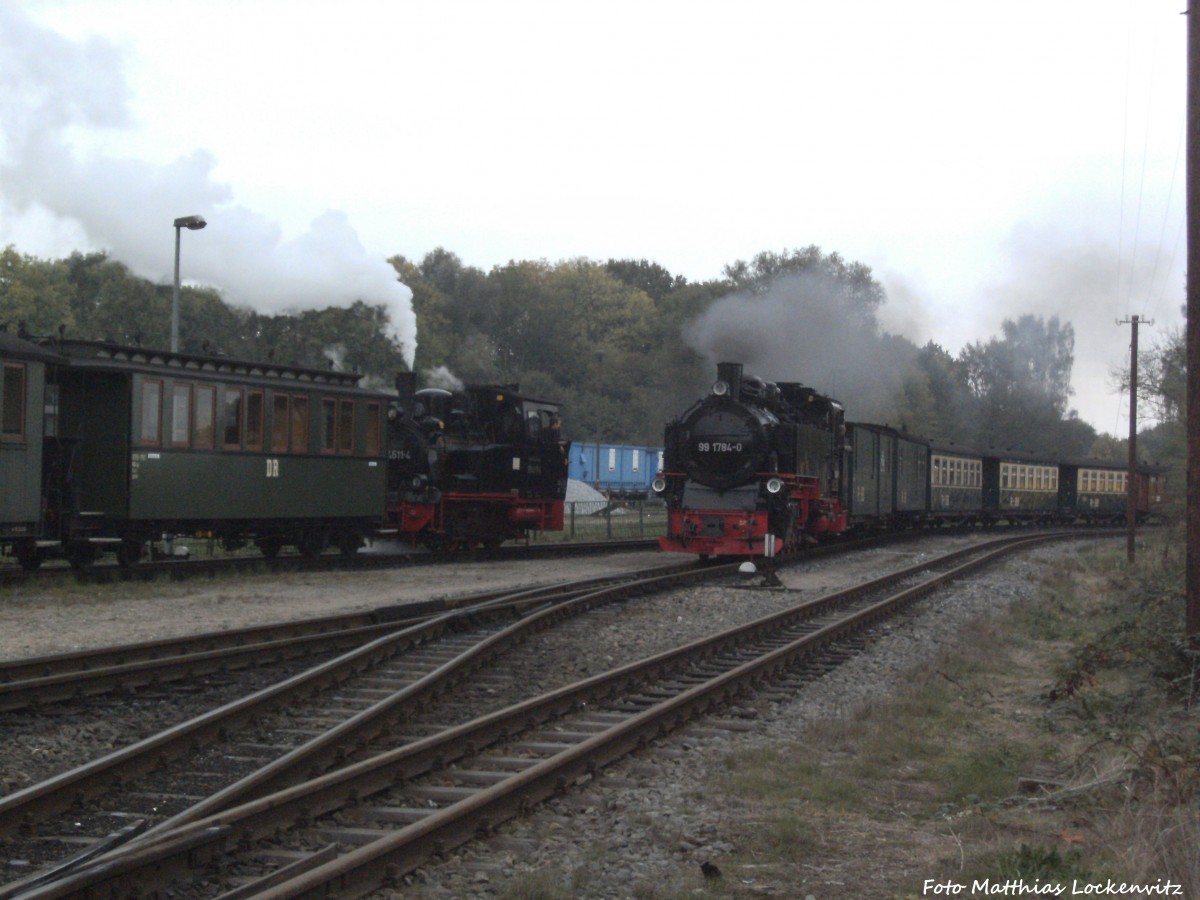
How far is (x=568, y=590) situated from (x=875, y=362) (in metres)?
25.7

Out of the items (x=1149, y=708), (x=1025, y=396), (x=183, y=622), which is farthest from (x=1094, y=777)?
(x=1025, y=396)

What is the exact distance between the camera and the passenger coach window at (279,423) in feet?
61.3

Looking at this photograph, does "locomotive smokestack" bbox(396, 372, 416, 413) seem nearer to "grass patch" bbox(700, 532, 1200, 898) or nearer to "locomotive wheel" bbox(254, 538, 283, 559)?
"locomotive wheel" bbox(254, 538, 283, 559)

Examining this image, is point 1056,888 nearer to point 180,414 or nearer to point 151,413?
point 151,413

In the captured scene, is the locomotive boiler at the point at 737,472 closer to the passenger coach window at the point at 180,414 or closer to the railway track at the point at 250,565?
the railway track at the point at 250,565

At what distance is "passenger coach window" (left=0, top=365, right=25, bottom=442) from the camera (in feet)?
47.7

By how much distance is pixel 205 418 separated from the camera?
17500mm

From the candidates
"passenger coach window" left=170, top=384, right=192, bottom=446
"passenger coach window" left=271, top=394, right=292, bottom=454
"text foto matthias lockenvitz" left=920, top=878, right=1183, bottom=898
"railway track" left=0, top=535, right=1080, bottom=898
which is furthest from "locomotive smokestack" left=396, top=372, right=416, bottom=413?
"text foto matthias lockenvitz" left=920, top=878, right=1183, bottom=898

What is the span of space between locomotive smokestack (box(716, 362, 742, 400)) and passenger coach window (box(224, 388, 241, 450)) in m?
8.70

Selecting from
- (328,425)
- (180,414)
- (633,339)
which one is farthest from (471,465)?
(633,339)

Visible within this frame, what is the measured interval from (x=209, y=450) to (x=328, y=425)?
8.93 feet

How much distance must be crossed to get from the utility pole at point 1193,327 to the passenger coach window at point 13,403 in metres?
12.9

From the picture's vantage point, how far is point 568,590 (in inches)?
643

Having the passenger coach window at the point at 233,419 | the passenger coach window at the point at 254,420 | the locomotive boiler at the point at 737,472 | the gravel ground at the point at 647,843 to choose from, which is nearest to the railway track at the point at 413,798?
the gravel ground at the point at 647,843
